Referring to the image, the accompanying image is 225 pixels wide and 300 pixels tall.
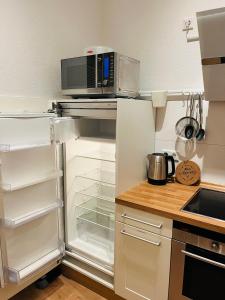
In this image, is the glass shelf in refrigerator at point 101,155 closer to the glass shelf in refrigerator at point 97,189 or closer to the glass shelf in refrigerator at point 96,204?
the glass shelf in refrigerator at point 97,189

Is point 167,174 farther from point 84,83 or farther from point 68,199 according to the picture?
point 84,83

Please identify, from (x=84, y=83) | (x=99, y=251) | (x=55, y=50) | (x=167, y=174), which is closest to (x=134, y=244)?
(x=99, y=251)

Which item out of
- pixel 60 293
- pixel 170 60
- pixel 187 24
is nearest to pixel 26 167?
pixel 60 293

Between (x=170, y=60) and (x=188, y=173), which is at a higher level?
(x=170, y=60)

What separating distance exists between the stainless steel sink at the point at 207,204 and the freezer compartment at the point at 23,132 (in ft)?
3.09

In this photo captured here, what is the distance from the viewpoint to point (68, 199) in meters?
1.73

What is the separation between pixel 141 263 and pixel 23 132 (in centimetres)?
105

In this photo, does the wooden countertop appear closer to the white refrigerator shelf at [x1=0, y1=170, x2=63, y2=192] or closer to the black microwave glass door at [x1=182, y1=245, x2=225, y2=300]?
the black microwave glass door at [x1=182, y1=245, x2=225, y2=300]

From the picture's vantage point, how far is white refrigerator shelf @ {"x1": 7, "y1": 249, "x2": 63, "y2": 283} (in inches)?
51.8

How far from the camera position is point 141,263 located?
1.35 meters

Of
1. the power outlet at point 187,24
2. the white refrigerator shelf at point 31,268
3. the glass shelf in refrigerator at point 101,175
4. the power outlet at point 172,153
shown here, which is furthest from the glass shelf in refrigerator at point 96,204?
the power outlet at point 187,24

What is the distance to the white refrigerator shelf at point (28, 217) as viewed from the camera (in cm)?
127

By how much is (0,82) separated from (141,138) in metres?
1.00

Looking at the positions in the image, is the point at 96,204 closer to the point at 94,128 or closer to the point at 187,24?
the point at 94,128
